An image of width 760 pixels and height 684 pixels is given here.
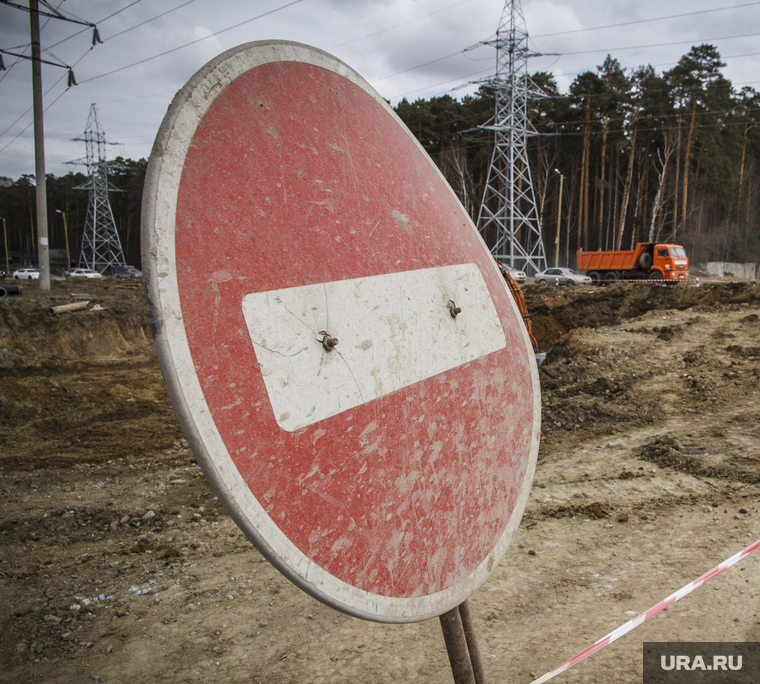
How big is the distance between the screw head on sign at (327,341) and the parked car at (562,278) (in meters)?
26.7

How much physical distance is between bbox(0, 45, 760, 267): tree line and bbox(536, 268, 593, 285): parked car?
259 inches

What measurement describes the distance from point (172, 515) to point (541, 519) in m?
3.04

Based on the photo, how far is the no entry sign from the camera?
0.75 meters

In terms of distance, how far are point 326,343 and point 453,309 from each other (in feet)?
1.39

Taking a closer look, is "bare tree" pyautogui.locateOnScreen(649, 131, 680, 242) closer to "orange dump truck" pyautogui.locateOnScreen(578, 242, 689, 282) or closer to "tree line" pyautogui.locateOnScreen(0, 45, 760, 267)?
"tree line" pyautogui.locateOnScreen(0, 45, 760, 267)

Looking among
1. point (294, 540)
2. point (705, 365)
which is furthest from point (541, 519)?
point (705, 365)

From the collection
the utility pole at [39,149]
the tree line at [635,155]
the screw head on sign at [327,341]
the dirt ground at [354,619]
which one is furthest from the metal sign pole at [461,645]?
the tree line at [635,155]

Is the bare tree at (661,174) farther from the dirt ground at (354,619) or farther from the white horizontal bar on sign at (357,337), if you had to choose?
the white horizontal bar on sign at (357,337)

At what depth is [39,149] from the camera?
44.4 ft

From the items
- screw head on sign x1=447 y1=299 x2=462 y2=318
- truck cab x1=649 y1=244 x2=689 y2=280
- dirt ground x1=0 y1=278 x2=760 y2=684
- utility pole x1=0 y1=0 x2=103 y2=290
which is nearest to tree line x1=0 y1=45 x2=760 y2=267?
truck cab x1=649 y1=244 x2=689 y2=280

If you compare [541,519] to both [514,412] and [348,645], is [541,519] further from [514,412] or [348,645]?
[514,412]

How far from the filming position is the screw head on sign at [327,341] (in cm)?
89

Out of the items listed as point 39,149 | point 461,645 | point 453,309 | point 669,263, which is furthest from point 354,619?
point 669,263

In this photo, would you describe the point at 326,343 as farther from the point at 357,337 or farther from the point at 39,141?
the point at 39,141
